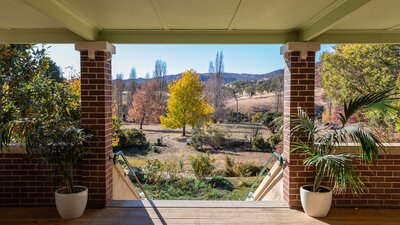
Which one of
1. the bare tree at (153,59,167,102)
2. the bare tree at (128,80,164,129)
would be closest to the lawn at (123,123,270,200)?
the bare tree at (128,80,164,129)


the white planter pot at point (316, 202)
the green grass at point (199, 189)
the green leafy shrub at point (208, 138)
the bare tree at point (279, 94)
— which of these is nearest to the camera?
the white planter pot at point (316, 202)

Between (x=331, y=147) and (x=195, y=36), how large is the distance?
210 cm

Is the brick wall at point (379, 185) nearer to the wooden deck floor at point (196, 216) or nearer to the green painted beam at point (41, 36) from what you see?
the wooden deck floor at point (196, 216)

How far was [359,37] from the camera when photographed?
148 inches

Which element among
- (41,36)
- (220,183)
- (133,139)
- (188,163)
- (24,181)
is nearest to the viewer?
(41,36)

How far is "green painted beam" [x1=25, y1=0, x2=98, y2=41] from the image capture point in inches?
91.8

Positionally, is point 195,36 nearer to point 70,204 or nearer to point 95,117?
point 95,117

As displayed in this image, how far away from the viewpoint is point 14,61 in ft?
16.4

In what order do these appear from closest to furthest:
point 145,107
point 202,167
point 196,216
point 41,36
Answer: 1. point 196,216
2. point 41,36
3. point 202,167
4. point 145,107

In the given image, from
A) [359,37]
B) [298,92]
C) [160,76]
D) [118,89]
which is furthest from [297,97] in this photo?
[118,89]

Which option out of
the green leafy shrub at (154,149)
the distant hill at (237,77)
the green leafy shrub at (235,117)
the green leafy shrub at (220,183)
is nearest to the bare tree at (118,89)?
the distant hill at (237,77)

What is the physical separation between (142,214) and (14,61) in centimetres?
354

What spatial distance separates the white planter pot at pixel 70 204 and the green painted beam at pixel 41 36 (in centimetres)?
186

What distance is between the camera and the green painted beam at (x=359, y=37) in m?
3.71
